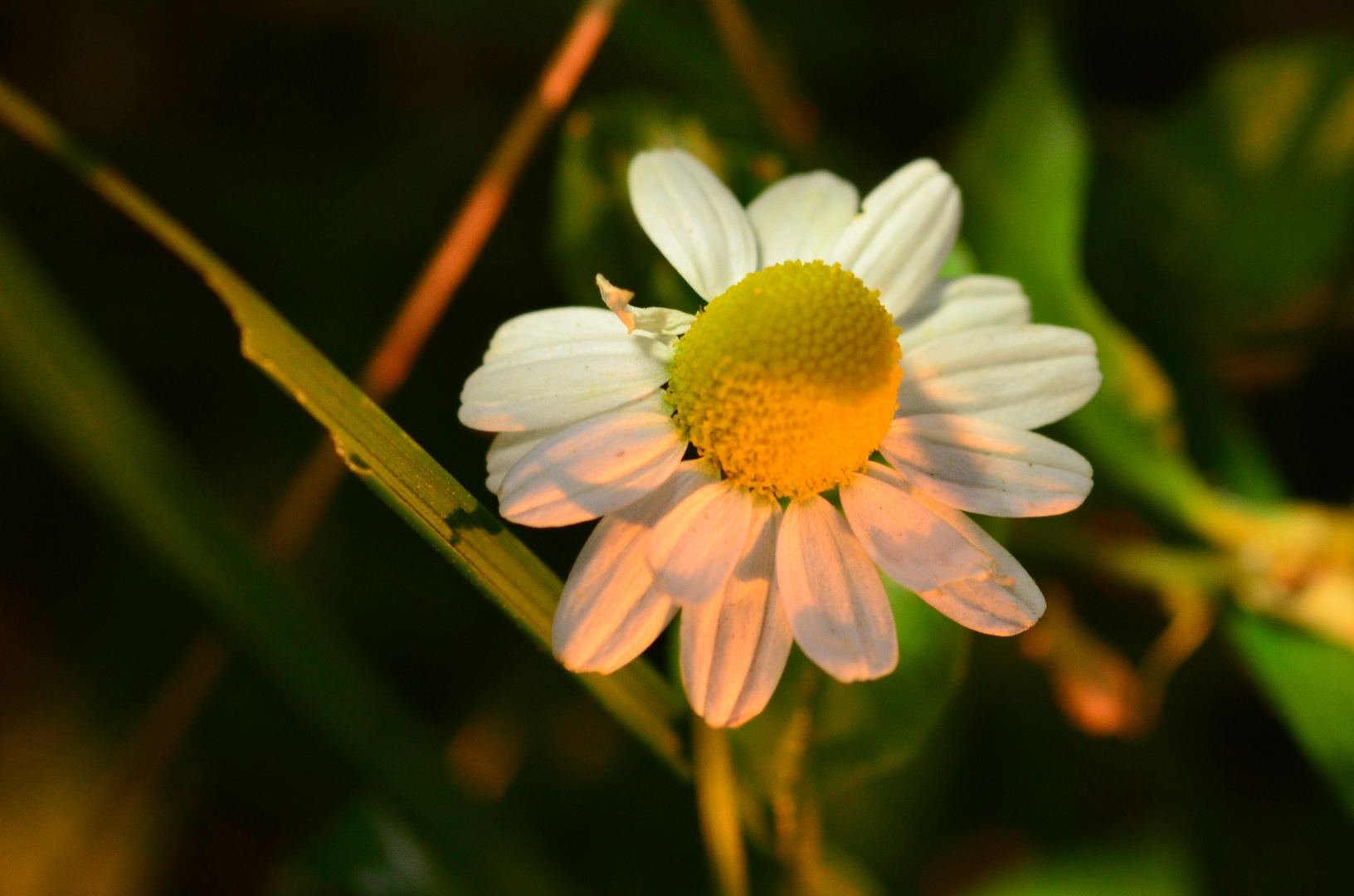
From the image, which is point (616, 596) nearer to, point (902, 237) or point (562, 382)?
point (562, 382)

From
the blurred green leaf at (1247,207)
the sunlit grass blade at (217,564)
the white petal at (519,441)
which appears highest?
the blurred green leaf at (1247,207)

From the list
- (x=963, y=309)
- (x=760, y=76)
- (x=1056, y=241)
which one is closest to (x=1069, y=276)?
(x=1056, y=241)

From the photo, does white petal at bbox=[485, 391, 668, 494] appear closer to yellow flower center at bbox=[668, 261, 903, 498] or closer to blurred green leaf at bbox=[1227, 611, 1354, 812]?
yellow flower center at bbox=[668, 261, 903, 498]

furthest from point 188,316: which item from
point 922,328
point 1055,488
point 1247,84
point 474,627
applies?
point 1247,84

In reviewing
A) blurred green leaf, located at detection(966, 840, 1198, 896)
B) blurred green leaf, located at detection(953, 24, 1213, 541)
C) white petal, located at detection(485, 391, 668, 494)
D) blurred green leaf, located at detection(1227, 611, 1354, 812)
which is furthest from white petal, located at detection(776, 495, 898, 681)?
blurred green leaf, located at detection(966, 840, 1198, 896)

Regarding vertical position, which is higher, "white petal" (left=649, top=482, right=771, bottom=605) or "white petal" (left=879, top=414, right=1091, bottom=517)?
"white petal" (left=879, top=414, right=1091, bottom=517)

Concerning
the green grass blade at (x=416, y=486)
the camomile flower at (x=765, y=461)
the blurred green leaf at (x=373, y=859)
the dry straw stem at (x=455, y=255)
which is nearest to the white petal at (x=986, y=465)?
the camomile flower at (x=765, y=461)

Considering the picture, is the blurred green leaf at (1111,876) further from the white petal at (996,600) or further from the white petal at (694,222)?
the white petal at (694,222)
